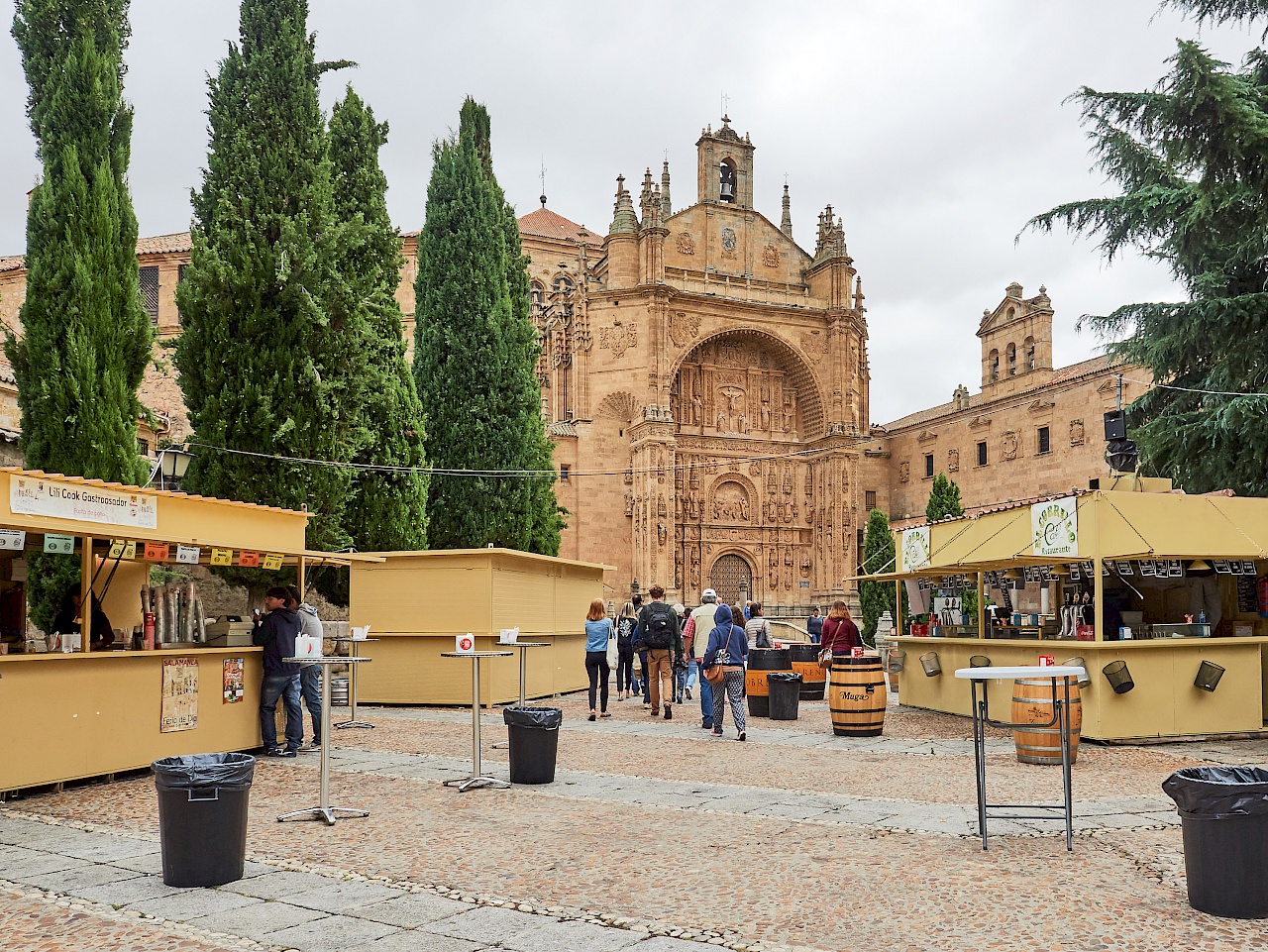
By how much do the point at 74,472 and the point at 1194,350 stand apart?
59.9 ft

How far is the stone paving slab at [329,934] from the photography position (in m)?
4.84

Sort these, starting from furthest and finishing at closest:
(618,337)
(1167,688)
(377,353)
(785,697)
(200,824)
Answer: (618,337), (377,353), (785,697), (1167,688), (200,824)

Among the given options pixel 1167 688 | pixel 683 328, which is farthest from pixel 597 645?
pixel 683 328

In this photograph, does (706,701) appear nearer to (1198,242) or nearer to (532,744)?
(532,744)

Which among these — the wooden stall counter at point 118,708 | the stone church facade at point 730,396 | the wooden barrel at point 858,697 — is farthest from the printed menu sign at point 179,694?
A: the stone church facade at point 730,396

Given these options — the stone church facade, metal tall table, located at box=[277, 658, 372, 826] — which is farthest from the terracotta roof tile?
metal tall table, located at box=[277, 658, 372, 826]

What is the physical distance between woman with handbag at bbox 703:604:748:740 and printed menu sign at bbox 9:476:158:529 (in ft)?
20.8

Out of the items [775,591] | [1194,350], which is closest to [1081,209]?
[1194,350]

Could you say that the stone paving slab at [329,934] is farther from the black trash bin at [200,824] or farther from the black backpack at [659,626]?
the black backpack at [659,626]

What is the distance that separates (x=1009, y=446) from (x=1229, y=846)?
40.6m

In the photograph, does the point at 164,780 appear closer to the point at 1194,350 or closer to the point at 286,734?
the point at 286,734

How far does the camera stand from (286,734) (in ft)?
37.2

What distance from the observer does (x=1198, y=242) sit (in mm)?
17828

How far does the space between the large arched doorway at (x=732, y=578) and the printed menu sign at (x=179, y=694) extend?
32.8m
